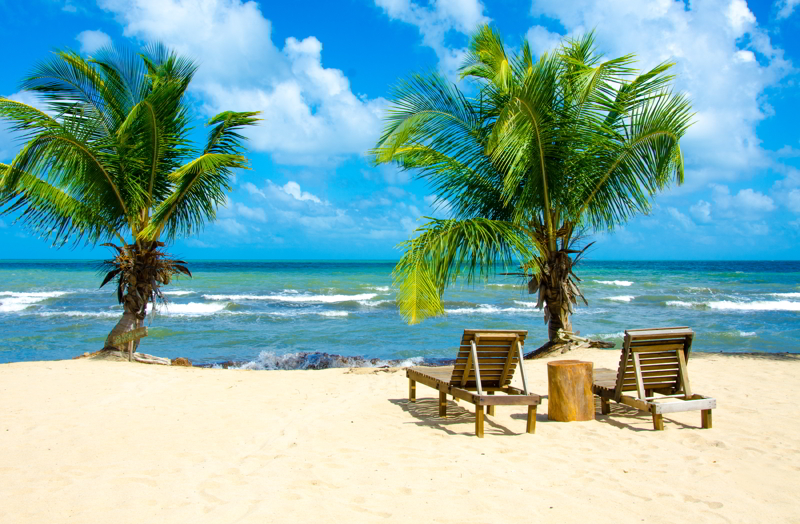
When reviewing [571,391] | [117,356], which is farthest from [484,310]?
[571,391]

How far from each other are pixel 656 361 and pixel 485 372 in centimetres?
156

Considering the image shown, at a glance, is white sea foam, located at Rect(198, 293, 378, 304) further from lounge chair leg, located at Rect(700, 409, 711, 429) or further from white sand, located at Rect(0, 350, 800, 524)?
lounge chair leg, located at Rect(700, 409, 711, 429)

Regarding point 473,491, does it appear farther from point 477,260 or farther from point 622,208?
point 622,208

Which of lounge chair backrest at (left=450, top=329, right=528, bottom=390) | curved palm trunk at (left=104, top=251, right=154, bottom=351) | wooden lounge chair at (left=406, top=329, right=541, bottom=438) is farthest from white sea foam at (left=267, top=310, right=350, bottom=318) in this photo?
lounge chair backrest at (left=450, top=329, right=528, bottom=390)

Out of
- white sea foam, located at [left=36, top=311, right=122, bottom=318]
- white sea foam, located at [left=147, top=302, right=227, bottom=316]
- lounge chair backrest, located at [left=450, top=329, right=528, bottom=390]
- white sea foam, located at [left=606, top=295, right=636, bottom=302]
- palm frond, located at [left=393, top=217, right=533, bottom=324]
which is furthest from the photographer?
white sea foam, located at [left=606, top=295, right=636, bottom=302]

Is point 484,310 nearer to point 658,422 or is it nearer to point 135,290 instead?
point 135,290

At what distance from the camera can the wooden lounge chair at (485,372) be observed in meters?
4.79

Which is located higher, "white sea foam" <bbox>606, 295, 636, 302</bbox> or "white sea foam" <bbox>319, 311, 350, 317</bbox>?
"white sea foam" <bbox>606, 295, 636, 302</bbox>

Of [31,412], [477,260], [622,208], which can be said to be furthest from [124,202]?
[622,208]

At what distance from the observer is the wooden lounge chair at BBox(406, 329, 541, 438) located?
4.79m

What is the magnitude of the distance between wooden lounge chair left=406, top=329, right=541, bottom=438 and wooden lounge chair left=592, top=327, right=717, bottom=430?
0.88 meters

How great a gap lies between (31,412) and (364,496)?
3.86 m

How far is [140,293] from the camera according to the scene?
9.34m

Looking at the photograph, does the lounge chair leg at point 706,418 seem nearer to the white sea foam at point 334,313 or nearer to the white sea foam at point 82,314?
the white sea foam at point 334,313
